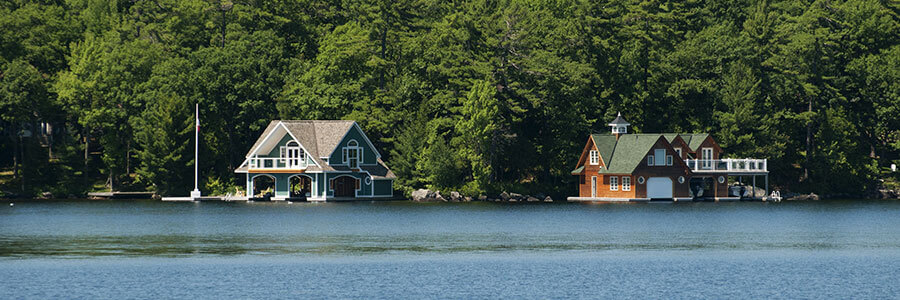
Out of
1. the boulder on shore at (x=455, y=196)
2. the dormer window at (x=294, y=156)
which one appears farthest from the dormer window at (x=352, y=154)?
the boulder on shore at (x=455, y=196)

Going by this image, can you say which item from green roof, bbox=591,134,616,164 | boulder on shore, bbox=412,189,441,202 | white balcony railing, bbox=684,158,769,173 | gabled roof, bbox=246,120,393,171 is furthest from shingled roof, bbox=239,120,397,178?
white balcony railing, bbox=684,158,769,173

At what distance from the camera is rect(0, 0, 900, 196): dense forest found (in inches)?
3556

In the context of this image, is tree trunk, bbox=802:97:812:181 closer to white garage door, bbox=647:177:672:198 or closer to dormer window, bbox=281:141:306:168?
white garage door, bbox=647:177:672:198

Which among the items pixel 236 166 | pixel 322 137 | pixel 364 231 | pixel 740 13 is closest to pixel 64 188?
pixel 236 166

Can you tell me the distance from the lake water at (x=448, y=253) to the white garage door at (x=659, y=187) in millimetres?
13100

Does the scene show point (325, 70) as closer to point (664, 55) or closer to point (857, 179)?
point (664, 55)

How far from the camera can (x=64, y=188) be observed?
92750 millimetres

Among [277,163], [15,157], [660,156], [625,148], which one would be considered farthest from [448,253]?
[15,157]

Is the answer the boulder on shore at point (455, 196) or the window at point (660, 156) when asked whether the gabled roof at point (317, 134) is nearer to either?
the boulder on shore at point (455, 196)

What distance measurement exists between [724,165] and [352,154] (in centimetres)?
2602

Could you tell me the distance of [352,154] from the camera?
89.7 m

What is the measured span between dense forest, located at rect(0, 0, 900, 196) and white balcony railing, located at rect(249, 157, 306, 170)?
18.0 ft

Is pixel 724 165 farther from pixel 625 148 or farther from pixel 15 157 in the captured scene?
pixel 15 157

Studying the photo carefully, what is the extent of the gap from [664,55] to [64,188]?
45.1 metres
